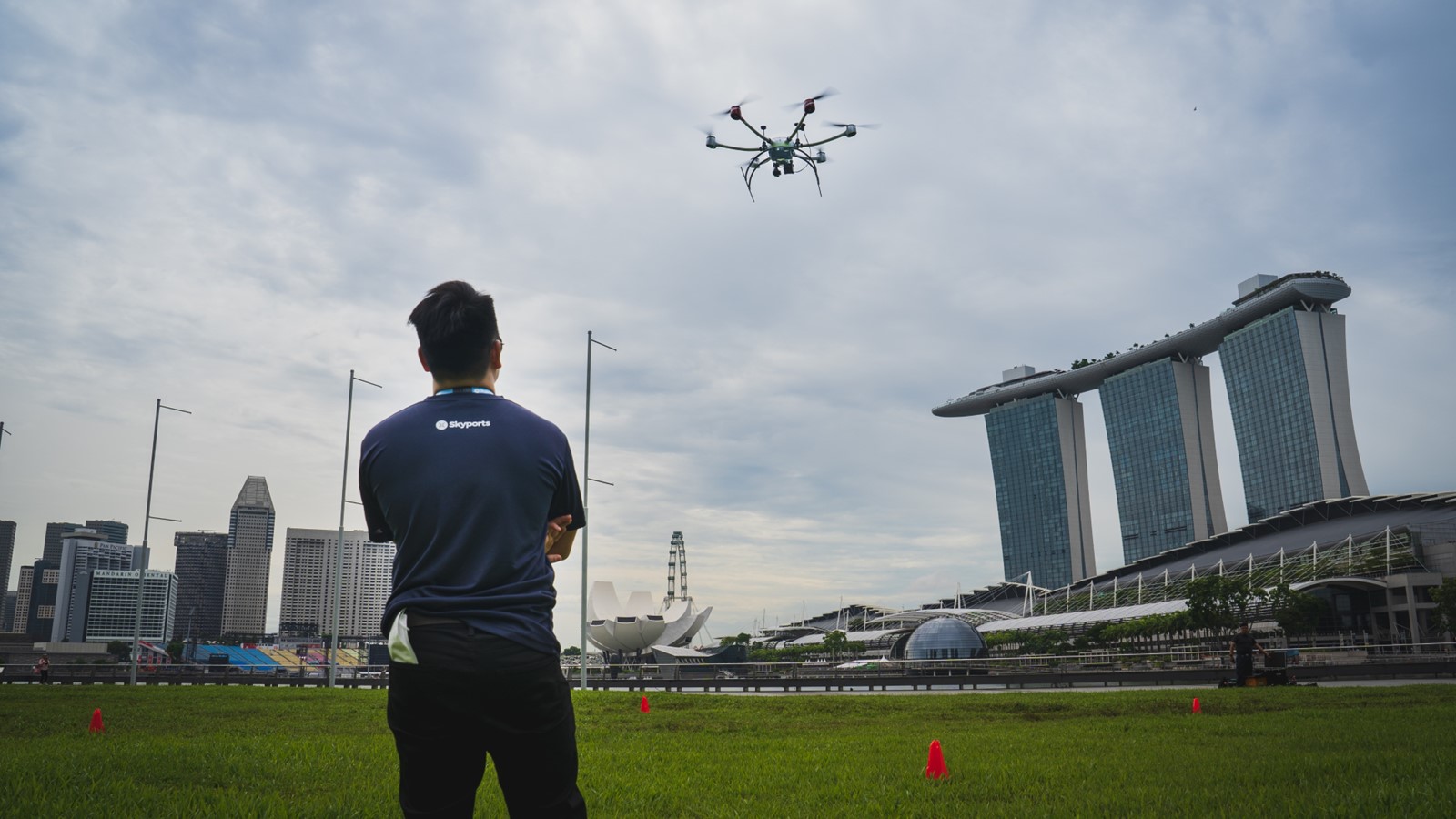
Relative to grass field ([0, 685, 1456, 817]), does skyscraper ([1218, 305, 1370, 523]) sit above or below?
above

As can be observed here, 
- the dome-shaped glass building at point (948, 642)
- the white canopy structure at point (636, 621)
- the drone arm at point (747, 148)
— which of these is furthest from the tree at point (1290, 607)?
the white canopy structure at point (636, 621)

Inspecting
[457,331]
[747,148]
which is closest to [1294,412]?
[747,148]

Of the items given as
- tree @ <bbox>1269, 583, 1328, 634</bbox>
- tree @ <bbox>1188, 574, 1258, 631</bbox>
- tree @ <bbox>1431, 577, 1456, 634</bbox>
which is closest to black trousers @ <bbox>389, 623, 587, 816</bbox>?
tree @ <bbox>1188, 574, 1258, 631</bbox>

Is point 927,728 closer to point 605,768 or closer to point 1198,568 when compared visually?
point 605,768

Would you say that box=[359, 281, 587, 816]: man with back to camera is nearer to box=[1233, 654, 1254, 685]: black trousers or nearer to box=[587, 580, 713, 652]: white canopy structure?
box=[1233, 654, 1254, 685]: black trousers

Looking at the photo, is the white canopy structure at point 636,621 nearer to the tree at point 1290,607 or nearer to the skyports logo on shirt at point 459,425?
the tree at point 1290,607
